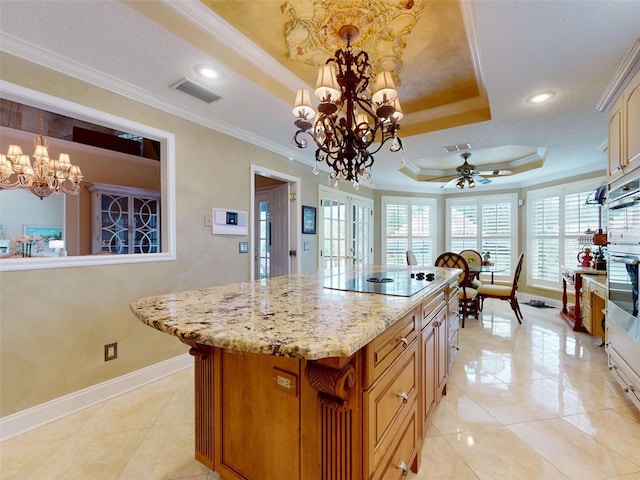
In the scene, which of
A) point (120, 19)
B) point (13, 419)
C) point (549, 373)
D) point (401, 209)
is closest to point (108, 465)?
point (13, 419)

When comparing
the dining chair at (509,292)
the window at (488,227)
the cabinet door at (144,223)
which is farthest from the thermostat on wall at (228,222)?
the window at (488,227)

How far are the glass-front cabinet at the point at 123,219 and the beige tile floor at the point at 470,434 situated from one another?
2.35 meters

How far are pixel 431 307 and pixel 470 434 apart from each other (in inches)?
33.5

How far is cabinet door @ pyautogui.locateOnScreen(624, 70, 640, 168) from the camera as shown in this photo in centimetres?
183

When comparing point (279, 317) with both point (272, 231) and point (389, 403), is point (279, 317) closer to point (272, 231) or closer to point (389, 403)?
point (389, 403)

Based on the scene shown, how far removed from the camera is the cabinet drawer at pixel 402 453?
108cm

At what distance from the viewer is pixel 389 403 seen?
1.11 m

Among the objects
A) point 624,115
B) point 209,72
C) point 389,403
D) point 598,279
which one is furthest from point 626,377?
point 209,72

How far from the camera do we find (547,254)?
531cm

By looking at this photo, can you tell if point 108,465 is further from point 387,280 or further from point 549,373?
point 549,373

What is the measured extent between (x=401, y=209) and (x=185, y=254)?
4.97m

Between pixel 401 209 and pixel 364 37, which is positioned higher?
pixel 364 37

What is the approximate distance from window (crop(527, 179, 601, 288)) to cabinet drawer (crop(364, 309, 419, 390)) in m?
5.10

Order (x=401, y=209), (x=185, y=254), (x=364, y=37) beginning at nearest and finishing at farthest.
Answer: (x=364, y=37) → (x=185, y=254) → (x=401, y=209)
